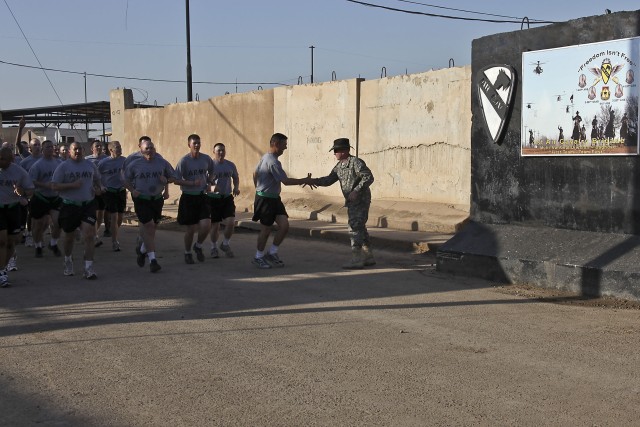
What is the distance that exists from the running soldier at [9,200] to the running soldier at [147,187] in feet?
4.87

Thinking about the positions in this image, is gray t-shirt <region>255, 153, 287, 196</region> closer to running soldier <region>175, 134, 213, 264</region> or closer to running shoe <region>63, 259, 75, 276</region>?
running soldier <region>175, 134, 213, 264</region>

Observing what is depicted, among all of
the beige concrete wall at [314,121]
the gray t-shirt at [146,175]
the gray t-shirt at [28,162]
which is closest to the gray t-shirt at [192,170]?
the gray t-shirt at [146,175]

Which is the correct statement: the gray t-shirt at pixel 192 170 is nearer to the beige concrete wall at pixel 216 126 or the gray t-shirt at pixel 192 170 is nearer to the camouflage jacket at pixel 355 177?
the camouflage jacket at pixel 355 177

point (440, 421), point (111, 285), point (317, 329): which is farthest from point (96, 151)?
point (440, 421)

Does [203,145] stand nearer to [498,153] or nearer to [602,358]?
[498,153]

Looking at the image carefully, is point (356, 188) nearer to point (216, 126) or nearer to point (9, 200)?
point (9, 200)

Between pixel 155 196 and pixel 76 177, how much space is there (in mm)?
1145

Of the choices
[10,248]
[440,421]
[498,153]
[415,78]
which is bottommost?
[440,421]

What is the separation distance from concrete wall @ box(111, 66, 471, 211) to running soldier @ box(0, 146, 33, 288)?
8135 millimetres

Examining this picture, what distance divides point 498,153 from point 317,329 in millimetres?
4544

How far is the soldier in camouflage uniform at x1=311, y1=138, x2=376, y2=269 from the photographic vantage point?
11.4 meters

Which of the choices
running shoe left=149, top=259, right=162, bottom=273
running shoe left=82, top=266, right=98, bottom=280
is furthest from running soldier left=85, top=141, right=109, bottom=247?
running shoe left=82, top=266, right=98, bottom=280

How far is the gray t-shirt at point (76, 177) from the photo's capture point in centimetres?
1087

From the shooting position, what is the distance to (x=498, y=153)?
1090cm
